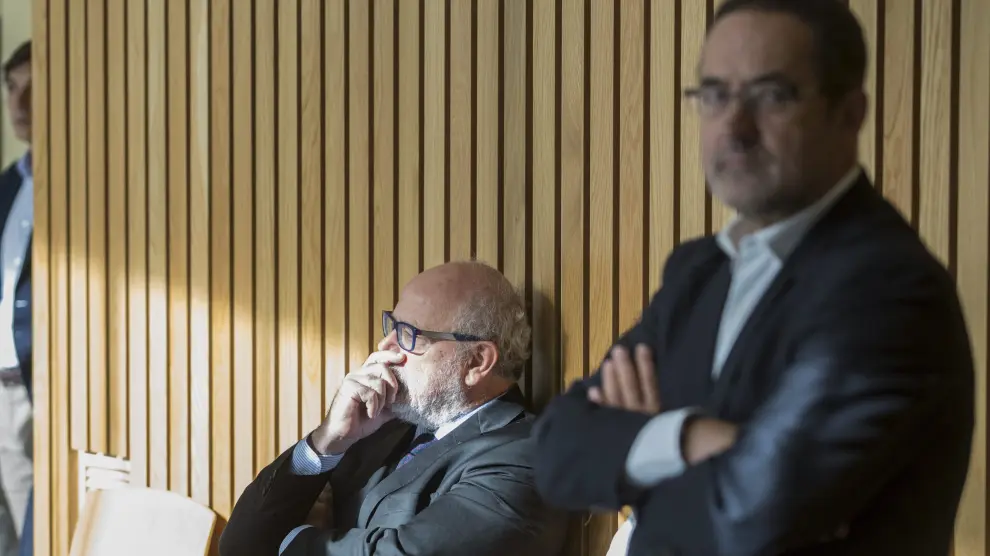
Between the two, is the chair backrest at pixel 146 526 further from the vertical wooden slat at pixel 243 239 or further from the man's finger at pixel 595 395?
the man's finger at pixel 595 395

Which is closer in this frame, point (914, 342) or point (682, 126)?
point (914, 342)

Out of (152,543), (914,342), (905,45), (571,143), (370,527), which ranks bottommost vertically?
(152,543)

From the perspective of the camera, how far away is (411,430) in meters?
3.08

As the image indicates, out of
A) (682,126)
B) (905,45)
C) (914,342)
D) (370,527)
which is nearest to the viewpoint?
(914,342)

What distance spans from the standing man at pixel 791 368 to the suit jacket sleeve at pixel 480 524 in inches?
43.6

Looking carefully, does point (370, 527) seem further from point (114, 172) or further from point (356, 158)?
point (114, 172)

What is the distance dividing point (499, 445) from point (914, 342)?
159 centimetres

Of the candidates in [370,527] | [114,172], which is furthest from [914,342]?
[114,172]

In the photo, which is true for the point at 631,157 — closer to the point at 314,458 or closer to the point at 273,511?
the point at 314,458

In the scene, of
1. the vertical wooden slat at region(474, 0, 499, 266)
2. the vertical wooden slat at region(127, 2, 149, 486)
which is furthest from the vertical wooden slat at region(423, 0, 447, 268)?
the vertical wooden slat at region(127, 2, 149, 486)

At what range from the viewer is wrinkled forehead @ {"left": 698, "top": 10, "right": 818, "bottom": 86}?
1357 mm

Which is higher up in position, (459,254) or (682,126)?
(682,126)

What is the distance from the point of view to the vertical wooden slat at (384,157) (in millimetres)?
3283

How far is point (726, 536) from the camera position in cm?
127
